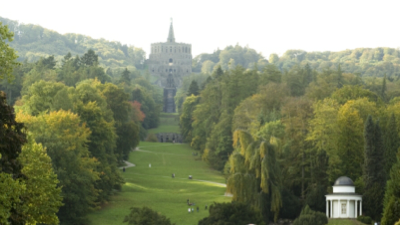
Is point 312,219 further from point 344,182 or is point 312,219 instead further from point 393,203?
point 393,203

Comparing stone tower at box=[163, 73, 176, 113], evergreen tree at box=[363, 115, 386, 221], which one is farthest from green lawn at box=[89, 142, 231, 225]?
stone tower at box=[163, 73, 176, 113]

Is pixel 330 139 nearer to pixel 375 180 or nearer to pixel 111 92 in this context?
pixel 375 180

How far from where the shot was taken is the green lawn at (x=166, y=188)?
5409 cm

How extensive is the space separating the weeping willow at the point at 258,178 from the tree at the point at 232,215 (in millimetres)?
4665

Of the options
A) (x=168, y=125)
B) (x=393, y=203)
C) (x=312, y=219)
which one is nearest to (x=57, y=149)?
(x=312, y=219)

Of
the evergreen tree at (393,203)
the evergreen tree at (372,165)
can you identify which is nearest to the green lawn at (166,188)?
the evergreen tree at (372,165)

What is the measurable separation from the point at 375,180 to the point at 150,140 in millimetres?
75928

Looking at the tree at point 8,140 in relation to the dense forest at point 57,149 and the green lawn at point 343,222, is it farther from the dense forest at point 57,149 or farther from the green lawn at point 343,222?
the green lawn at point 343,222

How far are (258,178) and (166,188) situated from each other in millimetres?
19868

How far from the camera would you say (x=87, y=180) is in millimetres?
51969

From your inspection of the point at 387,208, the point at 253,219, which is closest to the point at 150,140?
the point at 253,219

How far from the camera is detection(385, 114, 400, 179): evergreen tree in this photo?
5247cm

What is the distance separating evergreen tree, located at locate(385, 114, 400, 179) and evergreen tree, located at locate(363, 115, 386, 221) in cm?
168

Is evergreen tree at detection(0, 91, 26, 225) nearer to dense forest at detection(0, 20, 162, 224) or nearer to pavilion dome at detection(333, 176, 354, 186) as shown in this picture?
dense forest at detection(0, 20, 162, 224)
